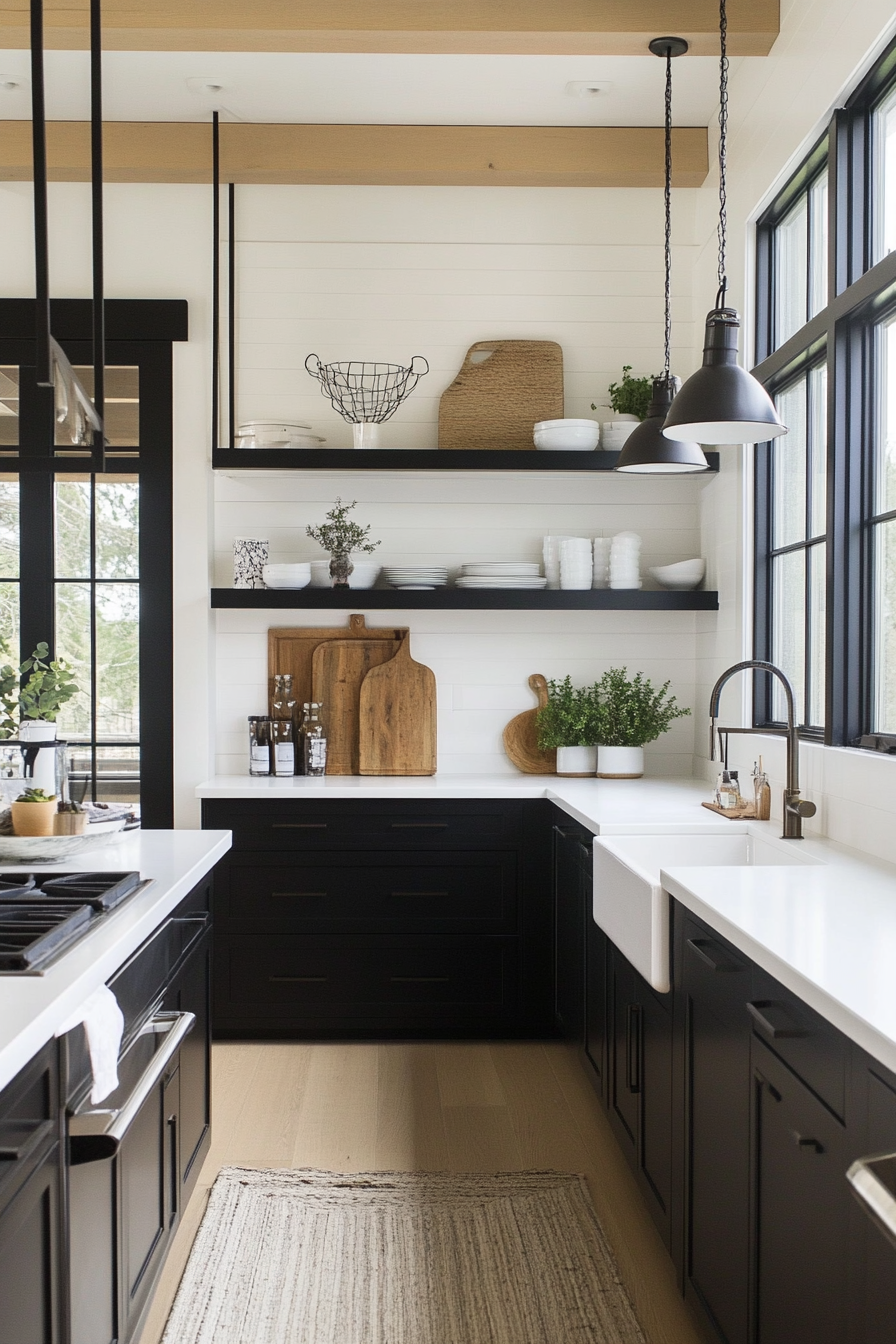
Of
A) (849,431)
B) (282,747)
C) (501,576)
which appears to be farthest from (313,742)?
(849,431)

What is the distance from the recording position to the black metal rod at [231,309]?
415 cm

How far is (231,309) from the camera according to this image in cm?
414

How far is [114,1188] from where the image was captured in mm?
1725

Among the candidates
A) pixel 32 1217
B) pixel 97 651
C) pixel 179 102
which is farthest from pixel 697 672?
pixel 32 1217

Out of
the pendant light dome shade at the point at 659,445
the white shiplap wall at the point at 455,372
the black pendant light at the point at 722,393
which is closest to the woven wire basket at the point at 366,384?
the white shiplap wall at the point at 455,372

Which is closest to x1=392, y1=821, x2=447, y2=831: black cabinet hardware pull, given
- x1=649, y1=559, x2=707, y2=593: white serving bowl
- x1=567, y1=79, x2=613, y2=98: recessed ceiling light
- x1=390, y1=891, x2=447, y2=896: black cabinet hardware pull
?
x1=390, y1=891, x2=447, y2=896: black cabinet hardware pull

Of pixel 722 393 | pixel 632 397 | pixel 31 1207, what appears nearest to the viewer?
pixel 31 1207

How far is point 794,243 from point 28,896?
2.85 m

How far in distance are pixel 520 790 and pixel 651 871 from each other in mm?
1035

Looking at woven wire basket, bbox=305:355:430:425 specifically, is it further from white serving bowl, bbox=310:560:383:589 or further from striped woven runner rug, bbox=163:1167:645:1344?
striped woven runner rug, bbox=163:1167:645:1344

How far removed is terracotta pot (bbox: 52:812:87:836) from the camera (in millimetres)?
2359

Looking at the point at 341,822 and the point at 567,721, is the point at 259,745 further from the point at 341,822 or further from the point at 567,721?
the point at 567,721

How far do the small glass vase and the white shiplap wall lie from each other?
0.27m

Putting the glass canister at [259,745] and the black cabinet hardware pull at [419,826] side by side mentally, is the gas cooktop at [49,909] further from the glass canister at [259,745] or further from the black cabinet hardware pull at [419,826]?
the glass canister at [259,745]
